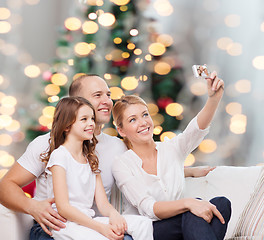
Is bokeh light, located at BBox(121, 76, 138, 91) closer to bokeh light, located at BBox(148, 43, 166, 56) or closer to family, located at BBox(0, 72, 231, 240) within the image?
bokeh light, located at BBox(148, 43, 166, 56)

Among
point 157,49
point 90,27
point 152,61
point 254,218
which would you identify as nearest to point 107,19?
point 90,27

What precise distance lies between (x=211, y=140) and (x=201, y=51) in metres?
0.80

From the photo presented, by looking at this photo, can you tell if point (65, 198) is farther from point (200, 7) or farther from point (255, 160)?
point (200, 7)

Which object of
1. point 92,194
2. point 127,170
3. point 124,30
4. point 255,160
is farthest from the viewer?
point 255,160

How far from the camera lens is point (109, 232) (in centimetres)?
129

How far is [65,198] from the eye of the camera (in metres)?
1.34

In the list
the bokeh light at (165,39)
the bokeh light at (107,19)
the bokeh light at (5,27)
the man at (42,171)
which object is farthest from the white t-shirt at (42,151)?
the bokeh light at (5,27)

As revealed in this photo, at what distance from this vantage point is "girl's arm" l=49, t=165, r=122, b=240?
1.30m

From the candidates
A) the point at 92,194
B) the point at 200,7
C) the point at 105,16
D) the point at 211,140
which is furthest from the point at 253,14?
the point at 92,194

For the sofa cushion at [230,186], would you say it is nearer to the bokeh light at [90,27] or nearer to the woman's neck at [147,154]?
the woman's neck at [147,154]

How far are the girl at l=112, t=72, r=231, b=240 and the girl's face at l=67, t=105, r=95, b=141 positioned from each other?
0.78 feet

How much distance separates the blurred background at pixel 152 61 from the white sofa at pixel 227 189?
914mm

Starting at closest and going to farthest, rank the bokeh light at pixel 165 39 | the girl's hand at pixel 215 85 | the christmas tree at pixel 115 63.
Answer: the girl's hand at pixel 215 85 < the christmas tree at pixel 115 63 < the bokeh light at pixel 165 39

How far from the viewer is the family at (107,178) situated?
1.33 meters
